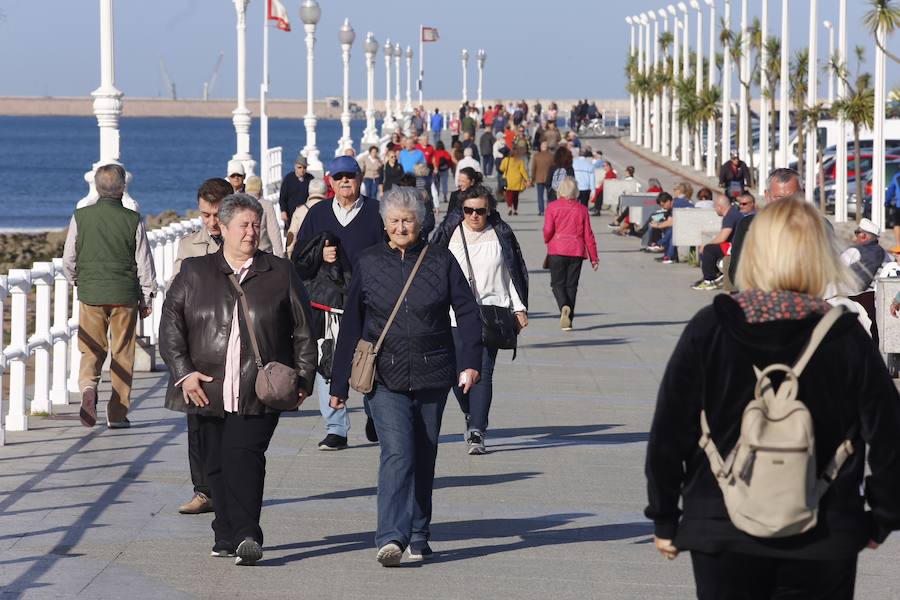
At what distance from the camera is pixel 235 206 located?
7.46 meters

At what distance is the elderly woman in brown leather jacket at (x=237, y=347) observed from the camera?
24.0 feet

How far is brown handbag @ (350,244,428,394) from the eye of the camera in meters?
7.53

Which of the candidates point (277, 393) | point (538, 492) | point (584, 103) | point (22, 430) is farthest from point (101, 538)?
point (584, 103)

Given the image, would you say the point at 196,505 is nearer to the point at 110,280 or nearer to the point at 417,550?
the point at 417,550

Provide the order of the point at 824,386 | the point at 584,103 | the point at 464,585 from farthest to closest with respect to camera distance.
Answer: the point at 584,103
the point at 464,585
the point at 824,386

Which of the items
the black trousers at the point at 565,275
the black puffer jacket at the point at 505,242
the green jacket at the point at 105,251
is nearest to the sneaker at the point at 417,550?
the black puffer jacket at the point at 505,242

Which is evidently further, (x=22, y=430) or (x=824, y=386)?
(x=22, y=430)

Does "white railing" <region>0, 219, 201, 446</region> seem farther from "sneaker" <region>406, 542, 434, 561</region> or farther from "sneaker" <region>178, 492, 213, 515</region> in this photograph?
"sneaker" <region>406, 542, 434, 561</region>

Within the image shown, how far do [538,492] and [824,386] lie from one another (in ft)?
16.6

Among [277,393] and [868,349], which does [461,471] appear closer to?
[277,393]

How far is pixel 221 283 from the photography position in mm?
7348

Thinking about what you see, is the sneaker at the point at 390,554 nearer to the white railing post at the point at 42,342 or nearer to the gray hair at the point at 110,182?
the gray hair at the point at 110,182

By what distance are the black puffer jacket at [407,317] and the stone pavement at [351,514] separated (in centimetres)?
81

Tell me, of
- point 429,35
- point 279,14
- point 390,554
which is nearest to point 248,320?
point 390,554
